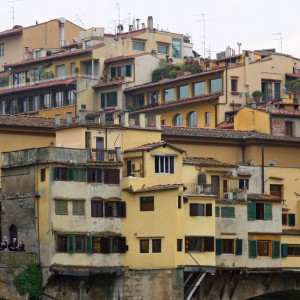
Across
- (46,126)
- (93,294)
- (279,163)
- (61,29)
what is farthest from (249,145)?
(61,29)

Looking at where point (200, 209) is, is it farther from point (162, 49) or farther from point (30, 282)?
point (162, 49)

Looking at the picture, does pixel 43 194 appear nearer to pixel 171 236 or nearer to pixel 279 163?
pixel 171 236

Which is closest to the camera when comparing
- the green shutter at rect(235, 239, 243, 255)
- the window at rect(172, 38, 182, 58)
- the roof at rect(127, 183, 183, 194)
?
the roof at rect(127, 183, 183, 194)

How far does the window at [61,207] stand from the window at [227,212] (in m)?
9.87

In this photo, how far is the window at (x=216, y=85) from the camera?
375 feet

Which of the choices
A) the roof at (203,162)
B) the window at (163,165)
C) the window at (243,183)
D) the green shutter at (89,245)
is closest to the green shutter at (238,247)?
the window at (243,183)

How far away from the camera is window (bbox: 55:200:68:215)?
83.6m

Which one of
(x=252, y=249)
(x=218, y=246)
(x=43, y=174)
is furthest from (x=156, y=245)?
(x=252, y=249)

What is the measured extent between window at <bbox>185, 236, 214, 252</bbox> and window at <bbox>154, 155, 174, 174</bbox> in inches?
142

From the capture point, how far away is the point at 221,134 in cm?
10100

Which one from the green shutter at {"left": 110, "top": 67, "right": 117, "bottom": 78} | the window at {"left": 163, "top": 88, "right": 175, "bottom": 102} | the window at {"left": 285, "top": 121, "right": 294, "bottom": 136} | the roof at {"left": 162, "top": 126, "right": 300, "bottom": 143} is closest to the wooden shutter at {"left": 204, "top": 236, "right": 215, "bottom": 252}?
the roof at {"left": 162, "top": 126, "right": 300, "bottom": 143}

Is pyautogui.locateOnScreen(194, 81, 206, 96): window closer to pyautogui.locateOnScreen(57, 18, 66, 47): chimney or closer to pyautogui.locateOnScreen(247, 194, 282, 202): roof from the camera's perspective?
pyautogui.locateOnScreen(247, 194, 282, 202): roof

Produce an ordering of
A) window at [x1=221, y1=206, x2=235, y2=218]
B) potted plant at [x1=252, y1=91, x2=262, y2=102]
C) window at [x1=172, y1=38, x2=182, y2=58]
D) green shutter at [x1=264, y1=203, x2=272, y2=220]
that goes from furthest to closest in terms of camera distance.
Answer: window at [x1=172, y1=38, x2=182, y2=58] < potted plant at [x1=252, y1=91, x2=262, y2=102] < green shutter at [x1=264, y1=203, x2=272, y2=220] < window at [x1=221, y1=206, x2=235, y2=218]

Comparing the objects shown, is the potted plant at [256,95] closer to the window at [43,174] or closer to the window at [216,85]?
the window at [216,85]
